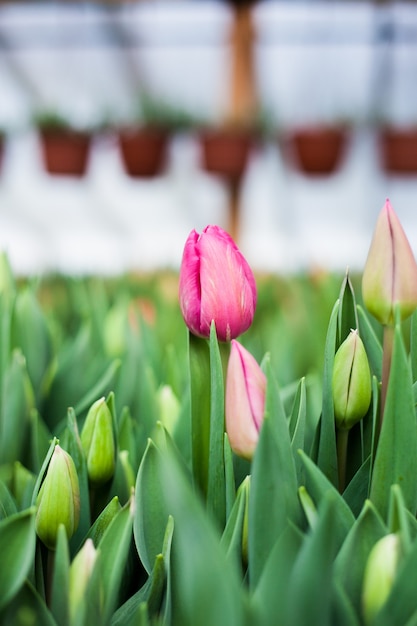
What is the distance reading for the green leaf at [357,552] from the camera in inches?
11.1

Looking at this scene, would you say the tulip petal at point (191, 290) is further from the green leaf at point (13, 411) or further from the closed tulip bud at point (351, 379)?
the green leaf at point (13, 411)

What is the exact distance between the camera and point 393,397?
30cm

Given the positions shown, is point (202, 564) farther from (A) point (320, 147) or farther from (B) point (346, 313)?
(A) point (320, 147)

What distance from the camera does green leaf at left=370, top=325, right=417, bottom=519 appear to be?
0.30 m

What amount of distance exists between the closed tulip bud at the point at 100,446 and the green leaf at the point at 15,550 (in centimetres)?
8

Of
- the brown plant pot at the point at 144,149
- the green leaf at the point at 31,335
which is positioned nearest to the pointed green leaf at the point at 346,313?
the green leaf at the point at 31,335

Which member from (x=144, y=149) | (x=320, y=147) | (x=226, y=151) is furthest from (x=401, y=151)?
(x=144, y=149)

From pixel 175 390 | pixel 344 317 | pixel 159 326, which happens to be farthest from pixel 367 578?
pixel 159 326

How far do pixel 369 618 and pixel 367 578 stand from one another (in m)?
0.01

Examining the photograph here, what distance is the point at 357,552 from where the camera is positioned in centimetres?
28

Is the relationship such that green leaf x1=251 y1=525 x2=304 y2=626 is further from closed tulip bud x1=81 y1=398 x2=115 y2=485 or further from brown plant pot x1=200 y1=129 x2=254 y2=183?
brown plant pot x1=200 y1=129 x2=254 y2=183

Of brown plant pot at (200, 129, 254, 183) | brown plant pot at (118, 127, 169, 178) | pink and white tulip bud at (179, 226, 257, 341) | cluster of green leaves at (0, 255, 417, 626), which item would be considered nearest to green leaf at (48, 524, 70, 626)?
cluster of green leaves at (0, 255, 417, 626)

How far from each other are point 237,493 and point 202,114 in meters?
2.47

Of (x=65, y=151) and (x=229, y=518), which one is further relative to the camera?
(x=65, y=151)
